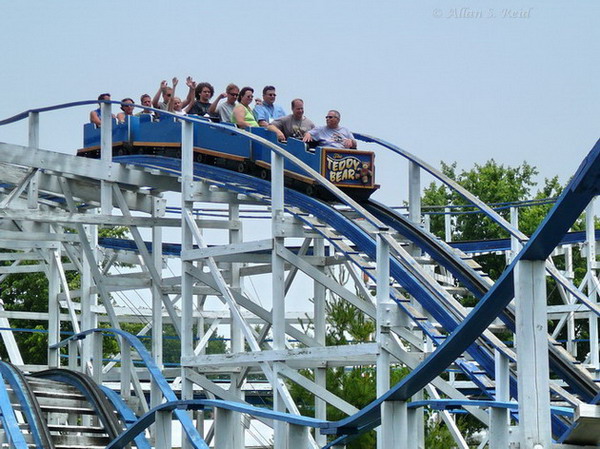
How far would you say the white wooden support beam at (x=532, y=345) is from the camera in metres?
5.17

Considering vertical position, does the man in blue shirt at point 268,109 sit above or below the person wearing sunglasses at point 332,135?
above

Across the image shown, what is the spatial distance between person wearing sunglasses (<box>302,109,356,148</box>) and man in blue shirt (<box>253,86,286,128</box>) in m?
1.14

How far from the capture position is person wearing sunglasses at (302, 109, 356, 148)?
15000 millimetres

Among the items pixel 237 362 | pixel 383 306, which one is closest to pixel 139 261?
pixel 237 362

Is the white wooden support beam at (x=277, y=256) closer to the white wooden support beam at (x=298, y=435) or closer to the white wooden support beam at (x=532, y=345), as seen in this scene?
the white wooden support beam at (x=298, y=435)

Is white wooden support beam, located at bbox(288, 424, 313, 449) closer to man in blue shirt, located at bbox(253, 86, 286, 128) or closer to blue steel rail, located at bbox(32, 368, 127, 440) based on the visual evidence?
blue steel rail, located at bbox(32, 368, 127, 440)

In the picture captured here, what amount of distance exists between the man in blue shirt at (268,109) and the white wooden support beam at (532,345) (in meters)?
11.2

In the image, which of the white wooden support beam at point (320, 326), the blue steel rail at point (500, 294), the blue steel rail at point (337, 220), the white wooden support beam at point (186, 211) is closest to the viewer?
the blue steel rail at point (500, 294)

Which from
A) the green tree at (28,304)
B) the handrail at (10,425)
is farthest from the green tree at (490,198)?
the handrail at (10,425)

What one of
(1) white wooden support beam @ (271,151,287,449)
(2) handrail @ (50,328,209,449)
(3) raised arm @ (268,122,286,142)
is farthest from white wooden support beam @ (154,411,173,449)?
(3) raised arm @ (268,122,286,142)

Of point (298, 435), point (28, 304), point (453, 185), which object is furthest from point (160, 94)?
point (28, 304)

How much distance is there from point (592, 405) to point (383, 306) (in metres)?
6.86

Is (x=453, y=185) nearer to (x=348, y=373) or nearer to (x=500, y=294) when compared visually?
(x=348, y=373)

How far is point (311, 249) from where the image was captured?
19.8 meters
